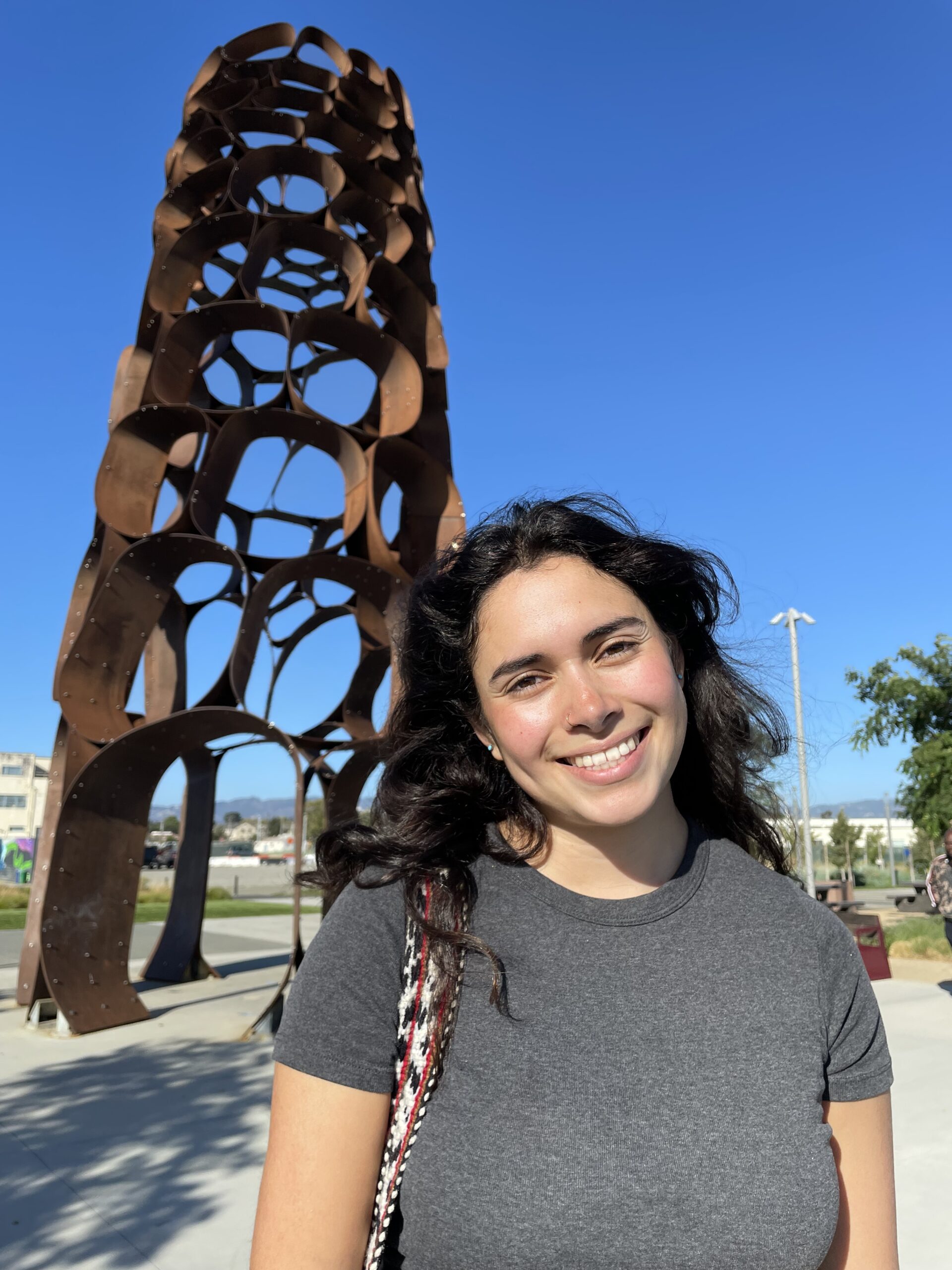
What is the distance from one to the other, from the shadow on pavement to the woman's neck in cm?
308

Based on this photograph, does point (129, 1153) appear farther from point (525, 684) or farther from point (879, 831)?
point (879, 831)

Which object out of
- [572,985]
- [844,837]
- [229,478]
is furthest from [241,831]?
[572,985]

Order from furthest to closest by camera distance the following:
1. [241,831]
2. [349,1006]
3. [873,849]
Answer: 1. [241,831]
2. [873,849]
3. [349,1006]

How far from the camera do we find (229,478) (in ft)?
28.0

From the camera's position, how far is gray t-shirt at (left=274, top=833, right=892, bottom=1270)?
1.25 metres

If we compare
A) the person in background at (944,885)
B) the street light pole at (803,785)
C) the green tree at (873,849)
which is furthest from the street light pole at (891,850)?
the person in background at (944,885)

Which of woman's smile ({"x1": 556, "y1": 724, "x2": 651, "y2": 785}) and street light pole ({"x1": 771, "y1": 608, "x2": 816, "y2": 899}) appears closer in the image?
woman's smile ({"x1": 556, "y1": 724, "x2": 651, "y2": 785})

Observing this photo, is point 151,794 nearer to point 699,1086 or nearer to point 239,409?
point 239,409

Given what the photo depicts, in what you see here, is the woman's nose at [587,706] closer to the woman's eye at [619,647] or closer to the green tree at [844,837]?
the woman's eye at [619,647]

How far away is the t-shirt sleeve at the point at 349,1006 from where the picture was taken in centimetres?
125

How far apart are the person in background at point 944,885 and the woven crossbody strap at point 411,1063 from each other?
7.77 metres

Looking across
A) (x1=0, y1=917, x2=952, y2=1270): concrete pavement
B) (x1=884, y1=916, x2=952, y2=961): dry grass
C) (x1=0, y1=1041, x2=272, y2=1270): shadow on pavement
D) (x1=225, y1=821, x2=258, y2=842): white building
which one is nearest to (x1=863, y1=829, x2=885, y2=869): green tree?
(x1=884, y1=916, x2=952, y2=961): dry grass

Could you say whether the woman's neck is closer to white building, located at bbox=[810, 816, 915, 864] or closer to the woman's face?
the woman's face

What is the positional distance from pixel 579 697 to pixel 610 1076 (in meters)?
0.56
